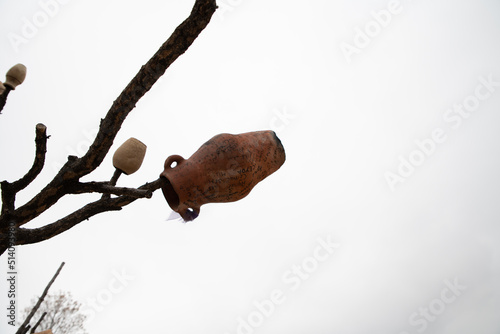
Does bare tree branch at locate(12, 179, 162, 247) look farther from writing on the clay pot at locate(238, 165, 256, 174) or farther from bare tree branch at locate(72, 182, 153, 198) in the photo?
writing on the clay pot at locate(238, 165, 256, 174)

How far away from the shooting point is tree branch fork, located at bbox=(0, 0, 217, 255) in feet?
4.95

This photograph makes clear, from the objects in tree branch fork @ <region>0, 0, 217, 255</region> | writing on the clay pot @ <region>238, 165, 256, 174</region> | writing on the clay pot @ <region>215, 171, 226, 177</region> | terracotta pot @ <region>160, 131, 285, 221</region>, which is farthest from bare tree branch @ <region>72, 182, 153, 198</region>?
writing on the clay pot @ <region>238, 165, 256, 174</region>

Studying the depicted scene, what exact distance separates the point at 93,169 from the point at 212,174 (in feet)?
2.06

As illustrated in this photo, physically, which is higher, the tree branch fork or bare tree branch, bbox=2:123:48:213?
bare tree branch, bbox=2:123:48:213

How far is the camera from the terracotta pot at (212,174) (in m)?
1.81

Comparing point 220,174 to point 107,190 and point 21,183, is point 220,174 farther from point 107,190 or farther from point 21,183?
point 21,183

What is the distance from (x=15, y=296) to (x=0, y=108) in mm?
1434

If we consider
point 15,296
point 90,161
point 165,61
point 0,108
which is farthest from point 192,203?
point 15,296

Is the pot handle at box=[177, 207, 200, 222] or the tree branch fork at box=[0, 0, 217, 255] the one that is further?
the pot handle at box=[177, 207, 200, 222]

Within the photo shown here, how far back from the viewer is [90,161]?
5.55ft

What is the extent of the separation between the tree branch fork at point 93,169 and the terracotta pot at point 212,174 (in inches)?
5.1

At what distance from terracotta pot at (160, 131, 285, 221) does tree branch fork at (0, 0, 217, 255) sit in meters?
0.13

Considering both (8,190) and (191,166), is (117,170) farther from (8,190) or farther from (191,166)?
(8,190)

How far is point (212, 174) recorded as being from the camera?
1.84 meters
